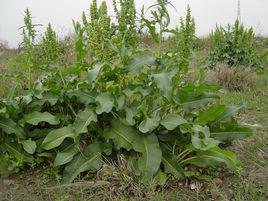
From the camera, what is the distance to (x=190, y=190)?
311 cm

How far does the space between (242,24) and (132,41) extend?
586 centimetres

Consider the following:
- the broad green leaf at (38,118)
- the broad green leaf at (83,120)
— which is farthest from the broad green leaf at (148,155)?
the broad green leaf at (38,118)

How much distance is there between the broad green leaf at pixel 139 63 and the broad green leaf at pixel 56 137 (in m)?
0.79

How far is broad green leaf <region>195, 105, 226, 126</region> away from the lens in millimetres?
3330

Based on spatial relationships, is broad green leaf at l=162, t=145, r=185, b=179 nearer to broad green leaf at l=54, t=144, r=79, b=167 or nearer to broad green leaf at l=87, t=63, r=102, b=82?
broad green leaf at l=54, t=144, r=79, b=167

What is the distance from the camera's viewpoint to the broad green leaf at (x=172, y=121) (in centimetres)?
310

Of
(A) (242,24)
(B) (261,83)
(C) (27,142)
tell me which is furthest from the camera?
(A) (242,24)

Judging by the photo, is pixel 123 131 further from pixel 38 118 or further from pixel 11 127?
pixel 11 127

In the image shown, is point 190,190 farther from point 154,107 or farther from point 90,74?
point 90,74

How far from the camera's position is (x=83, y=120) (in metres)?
3.22

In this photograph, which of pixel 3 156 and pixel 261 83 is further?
pixel 261 83

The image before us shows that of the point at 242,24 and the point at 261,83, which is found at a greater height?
the point at 242,24

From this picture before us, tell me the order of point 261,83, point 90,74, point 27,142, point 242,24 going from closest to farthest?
point 90,74
point 27,142
point 261,83
point 242,24

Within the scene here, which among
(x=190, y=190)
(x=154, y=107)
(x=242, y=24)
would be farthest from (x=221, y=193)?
(x=242, y=24)
